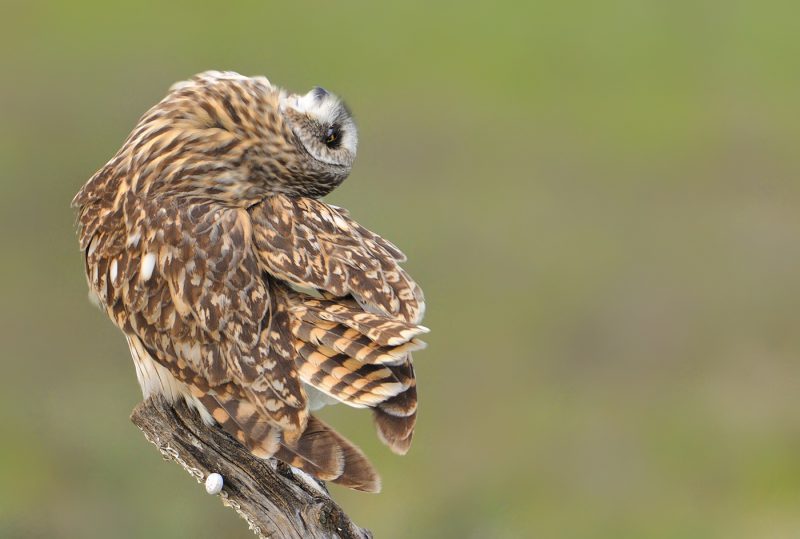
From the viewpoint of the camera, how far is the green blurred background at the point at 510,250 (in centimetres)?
1252

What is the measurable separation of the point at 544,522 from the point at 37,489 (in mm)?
4130

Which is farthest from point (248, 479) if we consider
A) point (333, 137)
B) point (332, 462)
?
point (333, 137)

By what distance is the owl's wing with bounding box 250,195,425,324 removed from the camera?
538 centimetres

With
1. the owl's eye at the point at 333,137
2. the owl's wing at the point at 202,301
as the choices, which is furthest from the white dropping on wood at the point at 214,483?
the owl's eye at the point at 333,137

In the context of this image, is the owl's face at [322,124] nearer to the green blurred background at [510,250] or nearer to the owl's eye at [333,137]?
the owl's eye at [333,137]

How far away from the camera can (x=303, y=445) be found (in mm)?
5062

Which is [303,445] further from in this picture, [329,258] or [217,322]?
[329,258]

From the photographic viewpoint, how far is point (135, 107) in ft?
67.3

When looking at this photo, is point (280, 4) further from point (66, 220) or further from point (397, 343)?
point (397, 343)

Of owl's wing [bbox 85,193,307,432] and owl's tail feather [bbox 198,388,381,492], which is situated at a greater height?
owl's wing [bbox 85,193,307,432]

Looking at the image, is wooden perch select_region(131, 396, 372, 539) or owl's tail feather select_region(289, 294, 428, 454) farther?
wooden perch select_region(131, 396, 372, 539)

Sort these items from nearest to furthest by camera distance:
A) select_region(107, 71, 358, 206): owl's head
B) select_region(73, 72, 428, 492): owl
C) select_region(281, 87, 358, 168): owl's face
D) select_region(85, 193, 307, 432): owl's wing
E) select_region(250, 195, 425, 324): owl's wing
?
select_region(73, 72, 428, 492): owl < select_region(85, 193, 307, 432): owl's wing < select_region(250, 195, 425, 324): owl's wing < select_region(107, 71, 358, 206): owl's head < select_region(281, 87, 358, 168): owl's face

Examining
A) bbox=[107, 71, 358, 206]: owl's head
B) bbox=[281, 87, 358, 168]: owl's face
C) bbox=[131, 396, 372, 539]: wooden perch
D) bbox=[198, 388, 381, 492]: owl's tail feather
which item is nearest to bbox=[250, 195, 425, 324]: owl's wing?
bbox=[107, 71, 358, 206]: owl's head

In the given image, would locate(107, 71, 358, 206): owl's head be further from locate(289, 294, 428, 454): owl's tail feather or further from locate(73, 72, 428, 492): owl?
locate(289, 294, 428, 454): owl's tail feather
